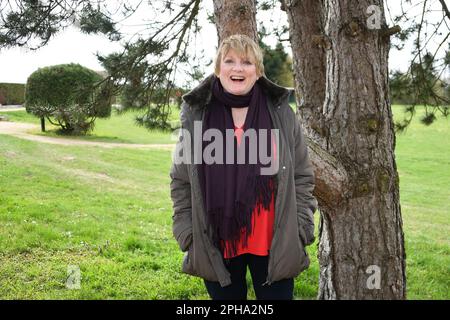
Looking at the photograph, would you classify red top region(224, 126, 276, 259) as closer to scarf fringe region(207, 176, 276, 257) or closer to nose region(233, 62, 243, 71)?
scarf fringe region(207, 176, 276, 257)

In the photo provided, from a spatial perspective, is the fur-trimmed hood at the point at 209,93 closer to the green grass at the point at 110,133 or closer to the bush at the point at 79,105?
the bush at the point at 79,105

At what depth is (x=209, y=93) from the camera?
7.45 feet

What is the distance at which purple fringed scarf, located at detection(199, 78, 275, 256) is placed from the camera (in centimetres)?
218

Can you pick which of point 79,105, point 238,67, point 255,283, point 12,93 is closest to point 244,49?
point 238,67

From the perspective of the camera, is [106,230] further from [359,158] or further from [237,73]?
[237,73]

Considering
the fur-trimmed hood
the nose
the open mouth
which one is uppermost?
the nose

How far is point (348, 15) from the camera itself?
3.08m

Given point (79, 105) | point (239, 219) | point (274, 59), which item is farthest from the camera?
point (274, 59)

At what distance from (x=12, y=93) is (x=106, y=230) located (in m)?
18.8

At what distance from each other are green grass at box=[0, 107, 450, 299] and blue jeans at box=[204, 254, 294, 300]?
6.47ft

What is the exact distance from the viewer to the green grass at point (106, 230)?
4.40 meters

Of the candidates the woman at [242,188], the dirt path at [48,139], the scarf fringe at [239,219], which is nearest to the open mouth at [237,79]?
the woman at [242,188]

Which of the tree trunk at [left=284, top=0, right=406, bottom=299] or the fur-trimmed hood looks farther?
the tree trunk at [left=284, top=0, right=406, bottom=299]

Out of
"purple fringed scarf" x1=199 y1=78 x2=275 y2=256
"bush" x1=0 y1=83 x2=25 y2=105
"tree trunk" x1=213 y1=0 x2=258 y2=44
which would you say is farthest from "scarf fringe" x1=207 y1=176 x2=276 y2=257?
"bush" x1=0 y1=83 x2=25 y2=105
